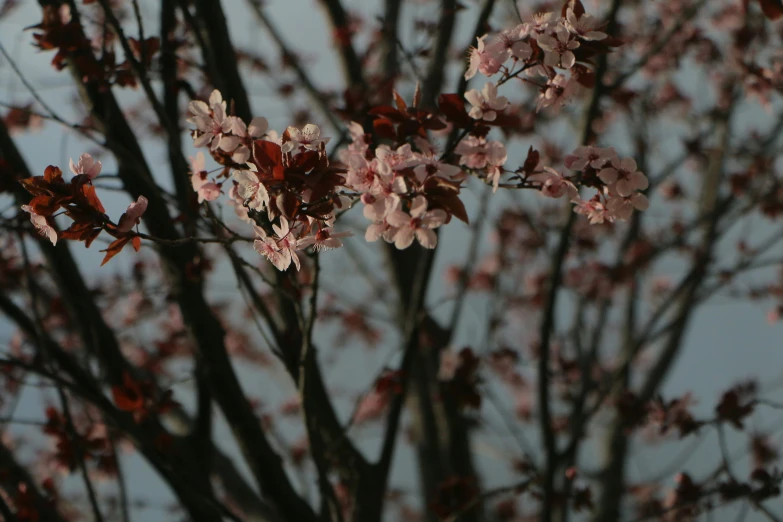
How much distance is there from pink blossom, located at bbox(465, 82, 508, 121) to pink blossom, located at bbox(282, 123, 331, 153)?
276 millimetres

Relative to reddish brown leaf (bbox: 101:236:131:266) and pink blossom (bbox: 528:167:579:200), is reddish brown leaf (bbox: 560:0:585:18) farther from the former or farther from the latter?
reddish brown leaf (bbox: 101:236:131:266)

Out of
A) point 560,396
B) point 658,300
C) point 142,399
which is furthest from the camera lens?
point 658,300

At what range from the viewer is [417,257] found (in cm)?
309

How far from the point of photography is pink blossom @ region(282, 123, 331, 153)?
42.5 inches

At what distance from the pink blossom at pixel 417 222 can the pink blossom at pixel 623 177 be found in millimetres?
330

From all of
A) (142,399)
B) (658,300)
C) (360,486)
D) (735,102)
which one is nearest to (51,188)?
(142,399)

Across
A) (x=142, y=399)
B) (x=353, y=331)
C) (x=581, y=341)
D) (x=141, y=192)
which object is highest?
(x=353, y=331)

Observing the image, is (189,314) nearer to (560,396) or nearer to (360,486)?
(360,486)

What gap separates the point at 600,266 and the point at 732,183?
775 millimetres

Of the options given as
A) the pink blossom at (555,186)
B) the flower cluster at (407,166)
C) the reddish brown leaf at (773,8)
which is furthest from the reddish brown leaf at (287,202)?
the reddish brown leaf at (773,8)

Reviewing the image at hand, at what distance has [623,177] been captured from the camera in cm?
120

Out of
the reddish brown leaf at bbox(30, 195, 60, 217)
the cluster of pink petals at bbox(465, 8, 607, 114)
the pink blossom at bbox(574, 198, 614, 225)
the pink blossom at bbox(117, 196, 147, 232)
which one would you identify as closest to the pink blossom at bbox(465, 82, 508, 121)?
the cluster of pink petals at bbox(465, 8, 607, 114)

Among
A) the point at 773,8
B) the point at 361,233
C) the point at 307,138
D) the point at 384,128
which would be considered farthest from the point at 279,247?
the point at 361,233

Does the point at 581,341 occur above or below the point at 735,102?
below
